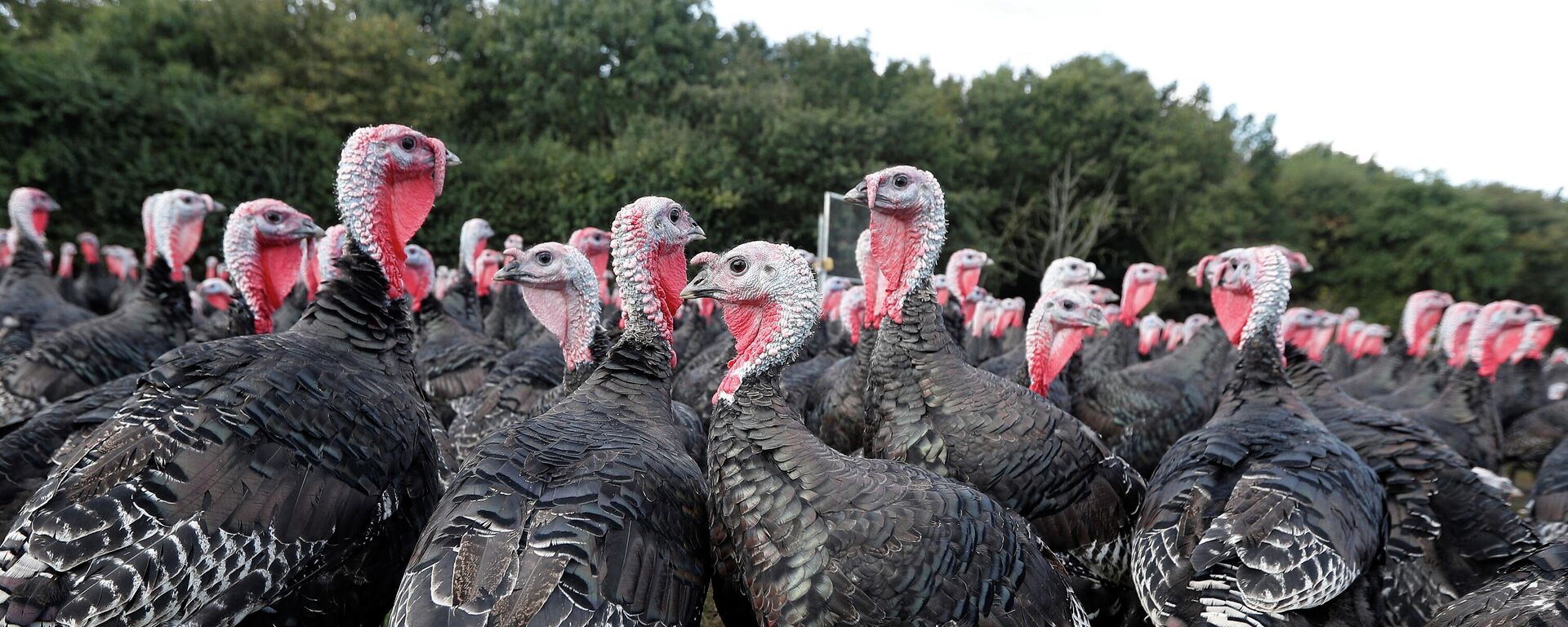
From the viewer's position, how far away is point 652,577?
7.43 ft

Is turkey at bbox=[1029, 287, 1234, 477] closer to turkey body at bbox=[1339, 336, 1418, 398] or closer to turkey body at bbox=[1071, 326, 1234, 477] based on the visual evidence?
turkey body at bbox=[1071, 326, 1234, 477]

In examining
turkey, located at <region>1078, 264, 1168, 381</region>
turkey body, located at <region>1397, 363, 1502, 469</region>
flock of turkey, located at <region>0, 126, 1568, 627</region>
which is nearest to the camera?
flock of turkey, located at <region>0, 126, 1568, 627</region>

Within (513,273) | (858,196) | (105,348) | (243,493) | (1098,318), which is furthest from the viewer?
(105,348)

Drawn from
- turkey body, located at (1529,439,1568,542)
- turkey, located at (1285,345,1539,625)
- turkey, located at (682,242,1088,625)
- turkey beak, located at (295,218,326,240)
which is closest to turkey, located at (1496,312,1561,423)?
turkey body, located at (1529,439,1568,542)

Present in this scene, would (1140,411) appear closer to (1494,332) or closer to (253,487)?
(1494,332)

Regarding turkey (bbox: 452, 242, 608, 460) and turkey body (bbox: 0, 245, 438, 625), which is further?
turkey (bbox: 452, 242, 608, 460)

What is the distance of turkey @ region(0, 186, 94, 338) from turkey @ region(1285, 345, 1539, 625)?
992cm

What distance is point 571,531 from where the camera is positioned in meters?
2.18

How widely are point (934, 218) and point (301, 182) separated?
59.8ft

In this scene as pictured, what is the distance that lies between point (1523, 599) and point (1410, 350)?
10795 millimetres

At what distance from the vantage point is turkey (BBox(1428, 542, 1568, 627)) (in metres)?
2.38

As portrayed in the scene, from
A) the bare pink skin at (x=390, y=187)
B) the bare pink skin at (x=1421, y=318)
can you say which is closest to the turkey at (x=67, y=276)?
the bare pink skin at (x=390, y=187)

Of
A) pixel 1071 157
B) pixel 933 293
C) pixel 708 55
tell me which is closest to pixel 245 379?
pixel 933 293

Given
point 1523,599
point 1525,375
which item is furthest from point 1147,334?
point 1523,599
